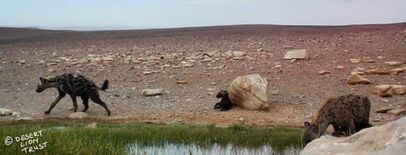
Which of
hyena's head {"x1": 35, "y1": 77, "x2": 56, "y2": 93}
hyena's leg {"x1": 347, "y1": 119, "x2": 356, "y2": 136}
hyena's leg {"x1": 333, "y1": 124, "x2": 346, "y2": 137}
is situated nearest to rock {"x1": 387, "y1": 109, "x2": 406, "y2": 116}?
hyena's leg {"x1": 333, "y1": 124, "x2": 346, "y2": 137}

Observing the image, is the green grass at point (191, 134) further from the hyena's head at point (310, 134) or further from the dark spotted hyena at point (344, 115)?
the hyena's head at point (310, 134)

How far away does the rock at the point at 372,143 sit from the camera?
608 centimetres

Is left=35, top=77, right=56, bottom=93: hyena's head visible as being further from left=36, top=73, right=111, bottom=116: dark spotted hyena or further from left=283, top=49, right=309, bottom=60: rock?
left=283, top=49, right=309, bottom=60: rock

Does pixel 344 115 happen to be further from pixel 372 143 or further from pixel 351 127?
pixel 372 143

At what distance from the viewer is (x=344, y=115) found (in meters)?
13.3

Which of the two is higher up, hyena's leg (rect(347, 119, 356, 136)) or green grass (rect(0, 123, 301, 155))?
hyena's leg (rect(347, 119, 356, 136))

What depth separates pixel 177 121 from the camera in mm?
17062

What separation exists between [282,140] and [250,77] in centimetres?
442

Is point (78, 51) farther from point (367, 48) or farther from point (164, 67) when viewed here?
point (367, 48)

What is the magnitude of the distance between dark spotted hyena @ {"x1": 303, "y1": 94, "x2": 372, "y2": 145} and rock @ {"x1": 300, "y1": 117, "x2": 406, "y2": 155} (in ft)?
16.1

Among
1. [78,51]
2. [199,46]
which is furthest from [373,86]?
[78,51]

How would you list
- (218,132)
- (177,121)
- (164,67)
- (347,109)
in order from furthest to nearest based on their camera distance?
(164,67) → (177,121) → (218,132) → (347,109)

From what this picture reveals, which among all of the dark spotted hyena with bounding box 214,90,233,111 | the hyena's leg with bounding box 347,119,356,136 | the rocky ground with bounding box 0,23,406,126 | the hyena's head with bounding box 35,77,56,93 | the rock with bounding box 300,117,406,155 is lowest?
the rocky ground with bounding box 0,23,406,126

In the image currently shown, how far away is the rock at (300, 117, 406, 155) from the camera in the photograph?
6076 mm
